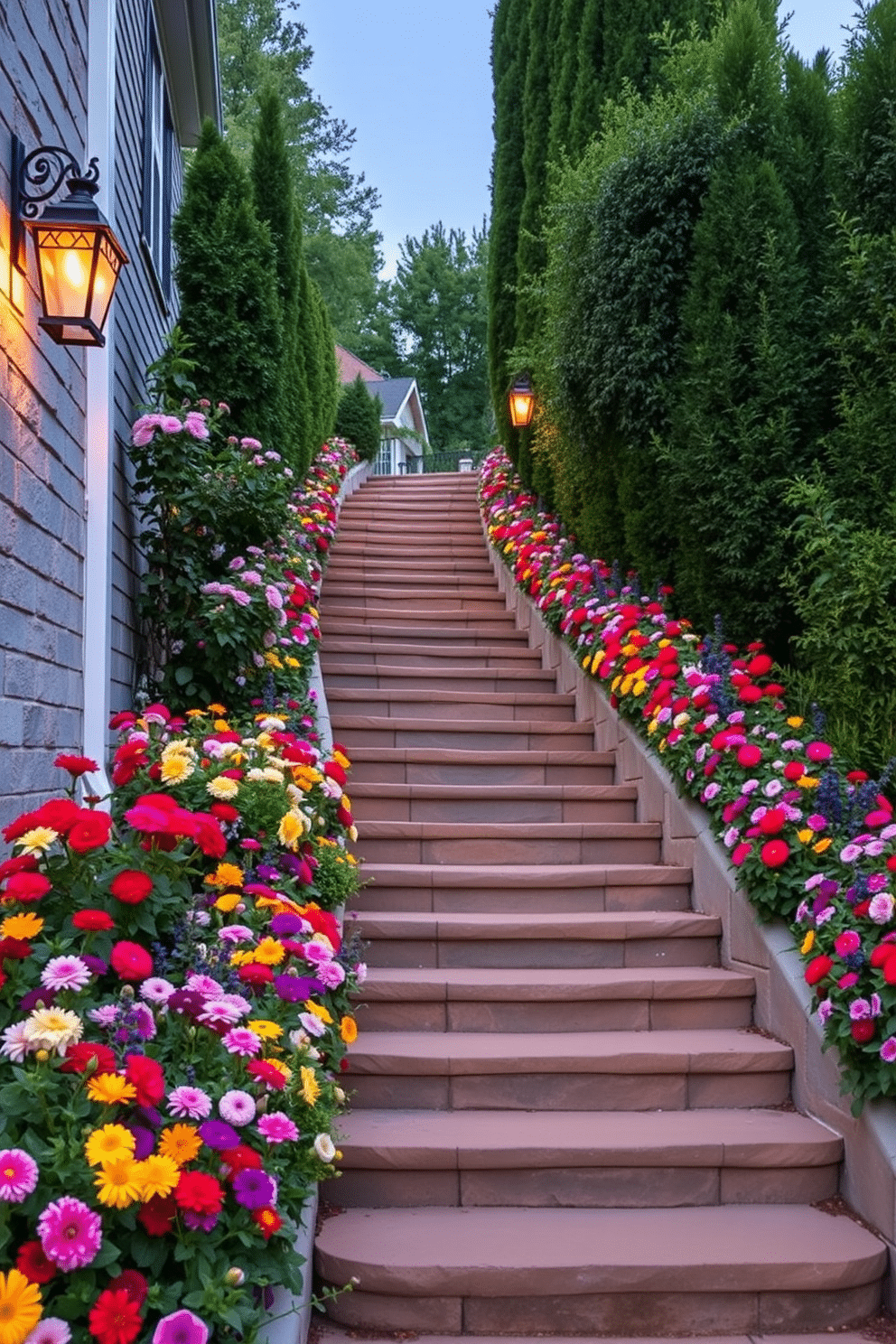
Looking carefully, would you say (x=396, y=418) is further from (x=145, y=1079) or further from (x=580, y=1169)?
(x=145, y=1079)

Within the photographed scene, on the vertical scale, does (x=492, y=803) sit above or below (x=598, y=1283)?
above

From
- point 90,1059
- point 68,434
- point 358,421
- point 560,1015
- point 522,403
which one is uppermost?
point 358,421

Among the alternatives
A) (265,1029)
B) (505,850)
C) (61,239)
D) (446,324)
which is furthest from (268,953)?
(446,324)

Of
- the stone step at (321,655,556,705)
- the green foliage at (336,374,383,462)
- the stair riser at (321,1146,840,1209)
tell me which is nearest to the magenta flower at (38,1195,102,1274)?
the stair riser at (321,1146,840,1209)

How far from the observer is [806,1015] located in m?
3.62

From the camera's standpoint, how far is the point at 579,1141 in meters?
3.37

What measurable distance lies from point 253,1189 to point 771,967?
248cm

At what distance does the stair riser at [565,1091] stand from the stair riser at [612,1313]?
787 mm

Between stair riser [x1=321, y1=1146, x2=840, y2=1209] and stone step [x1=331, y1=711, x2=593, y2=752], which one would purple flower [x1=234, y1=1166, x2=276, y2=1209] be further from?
stone step [x1=331, y1=711, x2=593, y2=752]

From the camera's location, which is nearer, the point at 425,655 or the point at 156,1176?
the point at 156,1176

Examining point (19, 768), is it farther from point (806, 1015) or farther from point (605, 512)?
point (605, 512)

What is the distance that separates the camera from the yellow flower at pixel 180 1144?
1864mm

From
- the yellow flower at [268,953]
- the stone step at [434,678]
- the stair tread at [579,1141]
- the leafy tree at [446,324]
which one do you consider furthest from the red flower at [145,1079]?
the leafy tree at [446,324]

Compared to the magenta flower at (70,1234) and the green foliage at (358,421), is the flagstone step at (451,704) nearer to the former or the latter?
the magenta flower at (70,1234)
